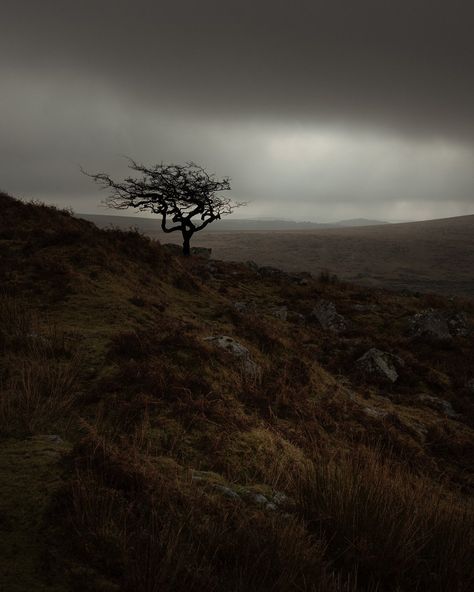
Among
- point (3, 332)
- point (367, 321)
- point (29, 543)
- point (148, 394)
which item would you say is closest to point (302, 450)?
point (148, 394)

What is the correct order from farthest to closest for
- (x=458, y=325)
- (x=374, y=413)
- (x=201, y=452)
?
1. (x=458, y=325)
2. (x=374, y=413)
3. (x=201, y=452)

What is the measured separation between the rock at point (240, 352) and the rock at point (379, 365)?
3.98 m

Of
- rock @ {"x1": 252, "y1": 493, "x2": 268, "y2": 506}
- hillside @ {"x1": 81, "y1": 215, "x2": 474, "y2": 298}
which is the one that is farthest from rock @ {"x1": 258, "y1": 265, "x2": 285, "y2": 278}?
rock @ {"x1": 252, "y1": 493, "x2": 268, "y2": 506}

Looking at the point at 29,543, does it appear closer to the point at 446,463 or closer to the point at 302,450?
the point at 302,450

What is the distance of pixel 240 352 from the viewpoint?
6.57 meters

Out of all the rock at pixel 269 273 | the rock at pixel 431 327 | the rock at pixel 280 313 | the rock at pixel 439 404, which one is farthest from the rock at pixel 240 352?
the rock at pixel 269 273

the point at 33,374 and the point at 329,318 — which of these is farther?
the point at 329,318

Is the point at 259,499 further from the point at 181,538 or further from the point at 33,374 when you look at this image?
the point at 33,374

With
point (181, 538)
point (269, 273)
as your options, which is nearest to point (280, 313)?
point (269, 273)

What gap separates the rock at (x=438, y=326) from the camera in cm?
1299

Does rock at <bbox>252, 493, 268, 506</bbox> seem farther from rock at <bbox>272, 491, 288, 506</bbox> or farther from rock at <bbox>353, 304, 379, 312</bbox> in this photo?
rock at <bbox>353, 304, 379, 312</bbox>

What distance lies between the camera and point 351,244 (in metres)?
58.6

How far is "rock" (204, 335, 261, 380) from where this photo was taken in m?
6.16

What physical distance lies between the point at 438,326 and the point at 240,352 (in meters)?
→ 9.30
